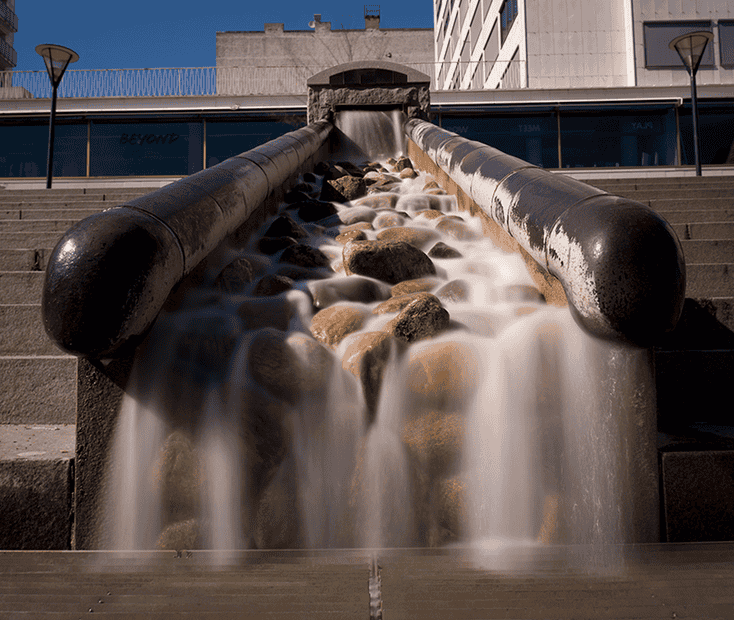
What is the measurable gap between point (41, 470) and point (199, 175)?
1908 millimetres

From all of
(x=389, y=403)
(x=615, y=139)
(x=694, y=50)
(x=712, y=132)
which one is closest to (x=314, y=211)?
(x=389, y=403)

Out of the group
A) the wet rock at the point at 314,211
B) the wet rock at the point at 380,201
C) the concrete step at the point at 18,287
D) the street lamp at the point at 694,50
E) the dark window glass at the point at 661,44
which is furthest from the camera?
the dark window glass at the point at 661,44

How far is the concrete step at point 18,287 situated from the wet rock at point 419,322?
2.00 metres

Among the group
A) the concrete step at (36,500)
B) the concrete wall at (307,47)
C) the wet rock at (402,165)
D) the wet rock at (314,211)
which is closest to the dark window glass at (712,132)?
the wet rock at (402,165)

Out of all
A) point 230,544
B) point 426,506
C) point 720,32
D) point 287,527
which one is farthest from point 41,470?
point 720,32

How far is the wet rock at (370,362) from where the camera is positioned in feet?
6.62

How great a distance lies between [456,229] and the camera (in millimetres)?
3834

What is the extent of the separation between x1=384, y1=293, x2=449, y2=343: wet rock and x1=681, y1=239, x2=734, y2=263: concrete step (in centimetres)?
191

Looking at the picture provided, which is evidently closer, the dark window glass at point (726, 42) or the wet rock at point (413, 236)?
the wet rock at point (413, 236)

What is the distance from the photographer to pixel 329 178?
6.04 m

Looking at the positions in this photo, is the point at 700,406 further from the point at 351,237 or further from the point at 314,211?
the point at 314,211

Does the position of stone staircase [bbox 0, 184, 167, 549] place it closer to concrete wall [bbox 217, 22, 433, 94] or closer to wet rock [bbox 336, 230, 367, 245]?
wet rock [bbox 336, 230, 367, 245]

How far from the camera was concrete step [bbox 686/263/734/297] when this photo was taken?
2715 millimetres

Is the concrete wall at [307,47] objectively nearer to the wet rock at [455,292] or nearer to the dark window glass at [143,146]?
the dark window glass at [143,146]
